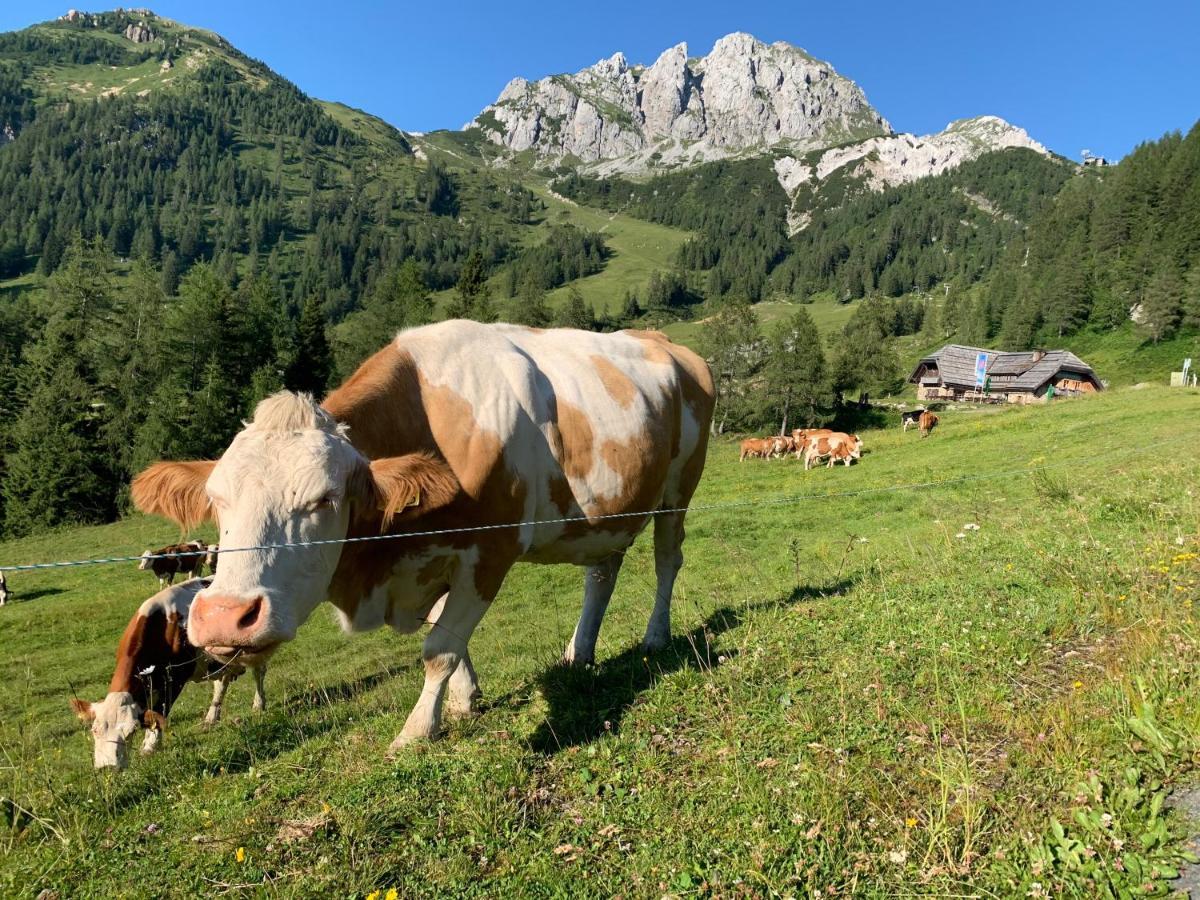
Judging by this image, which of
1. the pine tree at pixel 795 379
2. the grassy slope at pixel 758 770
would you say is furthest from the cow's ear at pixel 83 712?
the pine tree at pixel 795 379

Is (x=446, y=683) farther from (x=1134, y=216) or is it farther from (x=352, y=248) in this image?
(x=352, y=248)

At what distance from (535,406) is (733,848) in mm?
3257

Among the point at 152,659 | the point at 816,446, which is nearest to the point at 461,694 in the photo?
the point at 152,659

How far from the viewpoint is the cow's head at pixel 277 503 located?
3180 mm

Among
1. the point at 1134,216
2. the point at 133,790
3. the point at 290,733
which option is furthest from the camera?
the point at 1134,216

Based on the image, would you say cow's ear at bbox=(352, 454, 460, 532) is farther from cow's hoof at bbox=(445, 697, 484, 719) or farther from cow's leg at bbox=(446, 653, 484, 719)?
cow's hoof at bbox=(445, 697, 484, 719)

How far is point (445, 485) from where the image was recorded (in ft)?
12.6

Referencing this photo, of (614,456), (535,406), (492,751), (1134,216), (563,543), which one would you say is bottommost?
(492,751)

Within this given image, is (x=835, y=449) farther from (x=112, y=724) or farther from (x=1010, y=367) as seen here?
(x=1010, y=367)

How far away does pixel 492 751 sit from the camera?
393 centimetres

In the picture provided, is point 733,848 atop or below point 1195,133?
below

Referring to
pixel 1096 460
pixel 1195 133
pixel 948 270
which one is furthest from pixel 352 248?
pixel 1096 460

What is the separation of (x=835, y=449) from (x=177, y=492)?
3123cm

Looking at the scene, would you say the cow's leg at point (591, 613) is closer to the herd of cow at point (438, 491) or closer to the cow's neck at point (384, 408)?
the herd of cow at point (438, 491)
